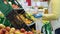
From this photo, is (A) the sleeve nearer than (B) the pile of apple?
No

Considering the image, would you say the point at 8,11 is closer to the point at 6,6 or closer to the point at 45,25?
the point at 6,6

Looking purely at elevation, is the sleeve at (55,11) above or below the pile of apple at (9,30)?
below

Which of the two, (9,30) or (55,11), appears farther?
(55,11)

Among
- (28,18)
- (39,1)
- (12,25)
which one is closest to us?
(12,25)

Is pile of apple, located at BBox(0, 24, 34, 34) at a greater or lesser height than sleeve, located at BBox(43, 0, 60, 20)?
greater

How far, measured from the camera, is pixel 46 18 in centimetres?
266

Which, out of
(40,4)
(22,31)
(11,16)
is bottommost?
(40,4)

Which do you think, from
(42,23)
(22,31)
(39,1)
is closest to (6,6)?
(22,31)

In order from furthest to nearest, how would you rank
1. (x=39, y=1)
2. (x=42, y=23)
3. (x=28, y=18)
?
(x=39, y=1), (x=28, y=18), (x=42, y=23)

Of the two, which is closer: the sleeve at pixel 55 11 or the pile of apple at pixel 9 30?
the pile of apple at pixel 9 30

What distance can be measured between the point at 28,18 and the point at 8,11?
826 mm

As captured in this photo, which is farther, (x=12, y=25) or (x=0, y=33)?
(x=12, y=25)

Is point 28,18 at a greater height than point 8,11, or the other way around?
point 8,11

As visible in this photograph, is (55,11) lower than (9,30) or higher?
lower
